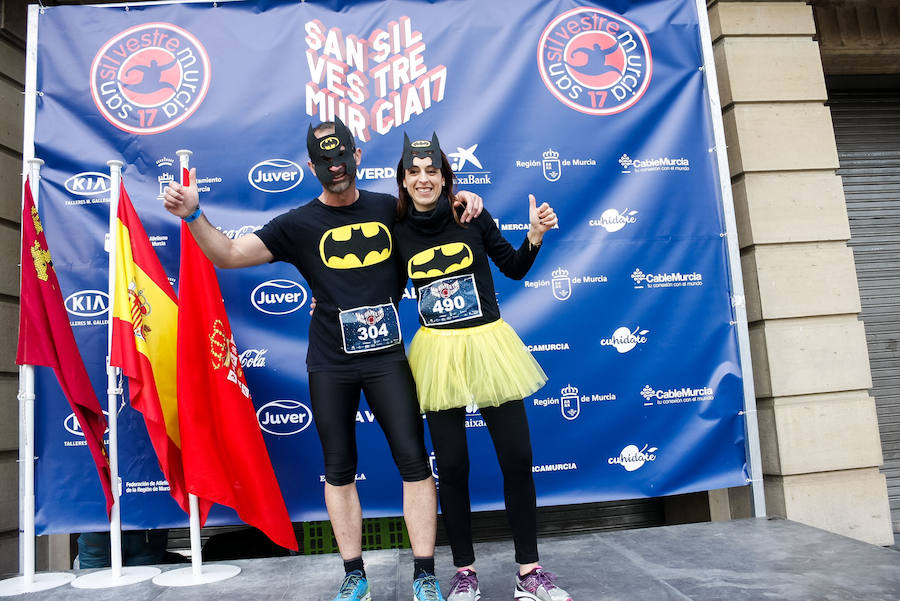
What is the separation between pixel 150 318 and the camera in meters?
2.94

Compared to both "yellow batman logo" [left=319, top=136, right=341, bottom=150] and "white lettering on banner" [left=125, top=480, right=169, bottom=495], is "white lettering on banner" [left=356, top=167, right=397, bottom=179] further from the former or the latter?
"white lettering on banner" [left=125, top=480, right=169, bottom=495]

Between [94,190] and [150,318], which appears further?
[94,190]

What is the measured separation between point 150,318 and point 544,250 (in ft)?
6.54

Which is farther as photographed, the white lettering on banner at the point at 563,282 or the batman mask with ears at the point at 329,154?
the white lettering on banner at the point at 563,282

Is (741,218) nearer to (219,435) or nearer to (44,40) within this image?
(219,435)

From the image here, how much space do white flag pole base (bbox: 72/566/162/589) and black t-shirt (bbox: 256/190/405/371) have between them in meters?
1.39

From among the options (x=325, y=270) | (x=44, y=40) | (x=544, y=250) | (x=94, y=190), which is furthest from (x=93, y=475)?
(x=544, y=250)

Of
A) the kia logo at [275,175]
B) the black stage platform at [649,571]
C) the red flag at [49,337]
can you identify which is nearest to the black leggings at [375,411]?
the black stage platform at [649,571]

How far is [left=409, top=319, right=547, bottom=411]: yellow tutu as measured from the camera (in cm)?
223

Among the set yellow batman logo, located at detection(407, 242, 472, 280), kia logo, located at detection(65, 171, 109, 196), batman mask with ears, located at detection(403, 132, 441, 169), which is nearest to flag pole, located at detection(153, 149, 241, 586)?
kia logo, located at detection(65, 171, 109, 196)

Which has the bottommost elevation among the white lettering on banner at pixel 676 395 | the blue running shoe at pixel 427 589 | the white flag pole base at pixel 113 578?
the white flag pole base at pixel 113 578

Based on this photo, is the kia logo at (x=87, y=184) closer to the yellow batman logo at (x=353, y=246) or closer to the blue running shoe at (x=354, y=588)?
the yellow batman logo at (x=353, y=246)

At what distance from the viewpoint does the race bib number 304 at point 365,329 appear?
2.33 m

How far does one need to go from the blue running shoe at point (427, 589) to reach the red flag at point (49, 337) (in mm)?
1513
